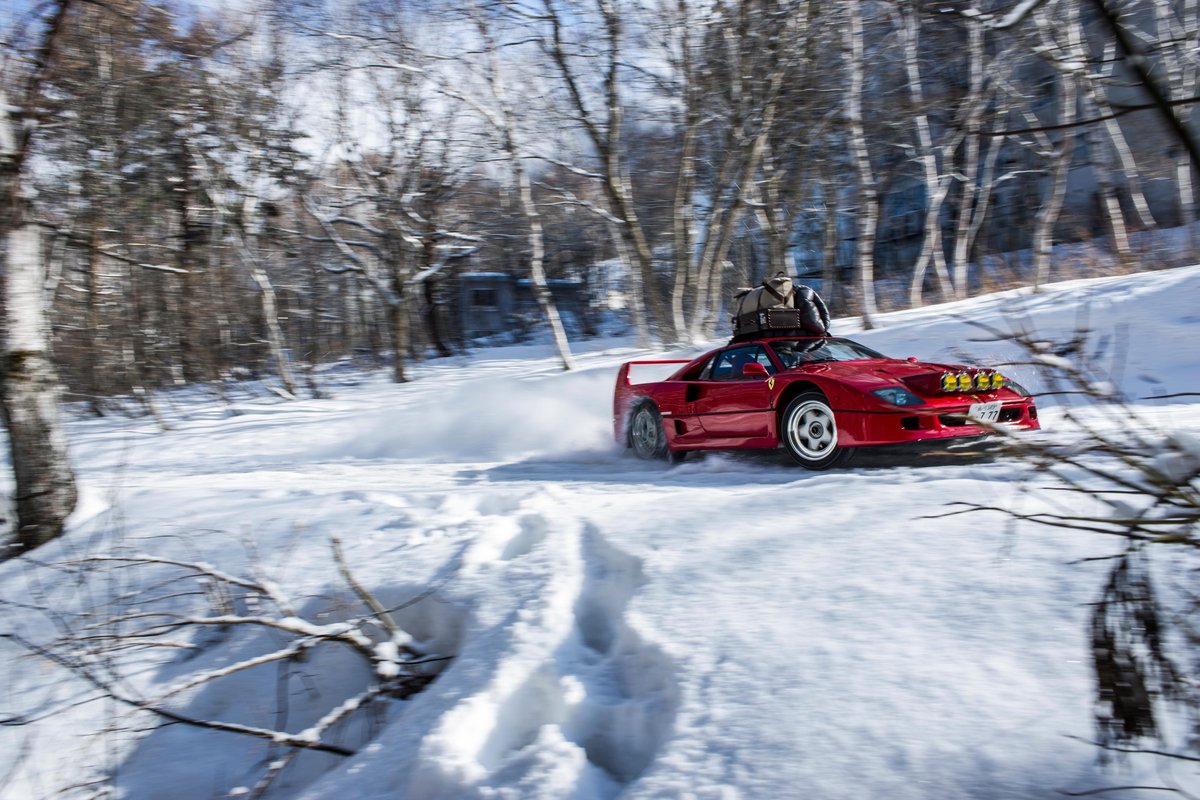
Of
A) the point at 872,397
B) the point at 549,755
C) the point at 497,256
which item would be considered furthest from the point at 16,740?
the point at 497,256

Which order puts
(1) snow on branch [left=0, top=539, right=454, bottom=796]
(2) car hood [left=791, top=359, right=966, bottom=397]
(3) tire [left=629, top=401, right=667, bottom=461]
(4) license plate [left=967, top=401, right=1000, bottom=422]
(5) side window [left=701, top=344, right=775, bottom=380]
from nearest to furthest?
(1) snow on branch [left=0, top=539, right=454, bottom=796] < (4) license plate [left=967, top=401, right=1000, bottom=422] < (2) car hood [left=791, top=359, right=966, bottom=397] < (5) side window [left=701, top=344, right=775, bottom=380] < (3) tire [left=629, top=401, right=667, bottom=461]

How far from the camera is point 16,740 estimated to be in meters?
4.43

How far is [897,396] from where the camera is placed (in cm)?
626

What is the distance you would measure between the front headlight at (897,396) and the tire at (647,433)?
2662mm

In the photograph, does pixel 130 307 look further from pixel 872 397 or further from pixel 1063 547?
A: pixel 1063 547

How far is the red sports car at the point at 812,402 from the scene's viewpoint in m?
6.21

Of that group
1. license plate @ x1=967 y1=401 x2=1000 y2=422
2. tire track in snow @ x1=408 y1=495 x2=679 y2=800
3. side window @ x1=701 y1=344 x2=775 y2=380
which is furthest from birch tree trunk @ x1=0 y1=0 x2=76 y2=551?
license plate @ x1=967 y1=401 x2=1000 y2=422

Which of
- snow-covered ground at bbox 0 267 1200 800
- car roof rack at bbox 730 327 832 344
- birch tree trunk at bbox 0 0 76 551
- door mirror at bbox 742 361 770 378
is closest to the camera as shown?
snow-covered ground at bbox 0 267 1200 800

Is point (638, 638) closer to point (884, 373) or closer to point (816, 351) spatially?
point (884, 373)

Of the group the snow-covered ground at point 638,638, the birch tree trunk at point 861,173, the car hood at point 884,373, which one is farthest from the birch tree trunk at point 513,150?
the car hood at point 884,373

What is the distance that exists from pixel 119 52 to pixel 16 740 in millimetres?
13272

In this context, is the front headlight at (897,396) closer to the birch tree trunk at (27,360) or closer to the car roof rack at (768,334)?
the car roof rack at (768,334)

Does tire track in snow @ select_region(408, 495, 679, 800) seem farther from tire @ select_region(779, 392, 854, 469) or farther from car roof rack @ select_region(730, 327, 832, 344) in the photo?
car roof rack @ select_region(730, 327, 832, 344)

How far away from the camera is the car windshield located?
7.27m
